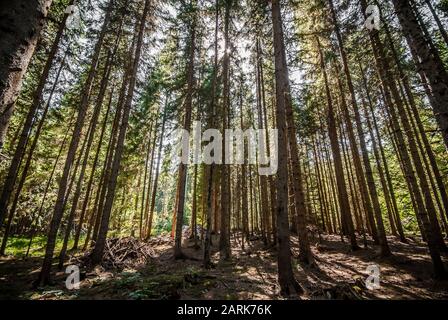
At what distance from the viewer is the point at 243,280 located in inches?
309

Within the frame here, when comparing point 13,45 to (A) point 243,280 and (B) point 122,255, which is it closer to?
(A) point 243,280

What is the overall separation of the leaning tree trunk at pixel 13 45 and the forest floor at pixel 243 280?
19.3 ft

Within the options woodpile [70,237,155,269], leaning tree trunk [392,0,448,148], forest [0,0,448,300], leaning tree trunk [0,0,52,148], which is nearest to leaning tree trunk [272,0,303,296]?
forest [0,0,448,300]

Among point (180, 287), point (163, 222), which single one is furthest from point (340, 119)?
point (163, 222)

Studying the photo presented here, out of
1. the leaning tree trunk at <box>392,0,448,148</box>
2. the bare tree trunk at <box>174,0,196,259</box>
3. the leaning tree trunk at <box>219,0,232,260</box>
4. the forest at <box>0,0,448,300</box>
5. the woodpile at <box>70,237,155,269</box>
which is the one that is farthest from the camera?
the bare tree trunk at <box>174,0,196,259</box>

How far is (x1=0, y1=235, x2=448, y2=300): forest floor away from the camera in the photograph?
20.3 feet

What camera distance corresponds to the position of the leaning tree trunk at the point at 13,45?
1271 mm

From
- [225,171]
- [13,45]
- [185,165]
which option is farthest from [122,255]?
[13,45]

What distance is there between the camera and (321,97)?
14898 millimetres

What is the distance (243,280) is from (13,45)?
8.37m

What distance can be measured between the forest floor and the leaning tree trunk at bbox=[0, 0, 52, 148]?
19.3ft

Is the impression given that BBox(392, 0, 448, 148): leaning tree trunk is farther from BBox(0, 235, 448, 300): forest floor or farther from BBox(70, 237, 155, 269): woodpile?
BBox(70, 237, 155, 269): woodpile

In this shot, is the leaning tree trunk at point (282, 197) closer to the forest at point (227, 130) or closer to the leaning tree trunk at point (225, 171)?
the forest at point (227, 130)
